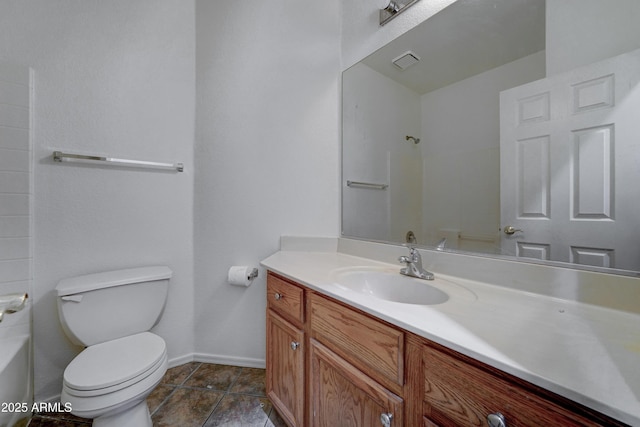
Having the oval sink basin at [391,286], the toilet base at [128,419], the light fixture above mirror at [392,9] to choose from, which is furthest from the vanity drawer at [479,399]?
the light fixture above mirror at [392,9]

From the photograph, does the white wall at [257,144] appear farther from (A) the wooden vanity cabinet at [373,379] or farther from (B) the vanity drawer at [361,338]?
(B) the vanity drawer at [361,338]

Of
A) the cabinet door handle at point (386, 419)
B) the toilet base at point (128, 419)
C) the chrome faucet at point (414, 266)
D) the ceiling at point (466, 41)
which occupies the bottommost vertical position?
the toilet base at point (128, 419)

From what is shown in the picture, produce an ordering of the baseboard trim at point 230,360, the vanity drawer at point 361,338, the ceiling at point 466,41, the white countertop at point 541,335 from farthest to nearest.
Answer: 1. the baseboard trim at point 230,360
2. the ceiling at point 466,41
3. the vanity drawer at point 361,338
4. the white countertop at point 541,335

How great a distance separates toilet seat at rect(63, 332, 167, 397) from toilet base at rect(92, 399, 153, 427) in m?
0.19

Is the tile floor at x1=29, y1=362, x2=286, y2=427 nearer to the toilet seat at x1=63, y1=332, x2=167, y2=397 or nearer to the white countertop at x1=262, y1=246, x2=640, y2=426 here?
the toilet seat at x1=63, y1=332, x2=167, y2=397

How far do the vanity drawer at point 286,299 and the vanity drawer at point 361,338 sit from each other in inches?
3.0

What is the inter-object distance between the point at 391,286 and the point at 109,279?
144 centimetres

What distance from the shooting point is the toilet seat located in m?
0.91

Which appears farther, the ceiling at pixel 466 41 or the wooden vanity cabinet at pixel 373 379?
the ceiling at pixel 466 41

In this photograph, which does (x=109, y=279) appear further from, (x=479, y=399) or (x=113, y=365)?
(x=479, y=399)

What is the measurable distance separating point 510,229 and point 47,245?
222 centimetres

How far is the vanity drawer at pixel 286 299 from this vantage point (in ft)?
3.24

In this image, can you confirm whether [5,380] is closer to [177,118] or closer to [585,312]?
[177,118]

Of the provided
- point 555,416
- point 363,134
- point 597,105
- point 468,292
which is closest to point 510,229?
point 468,292
